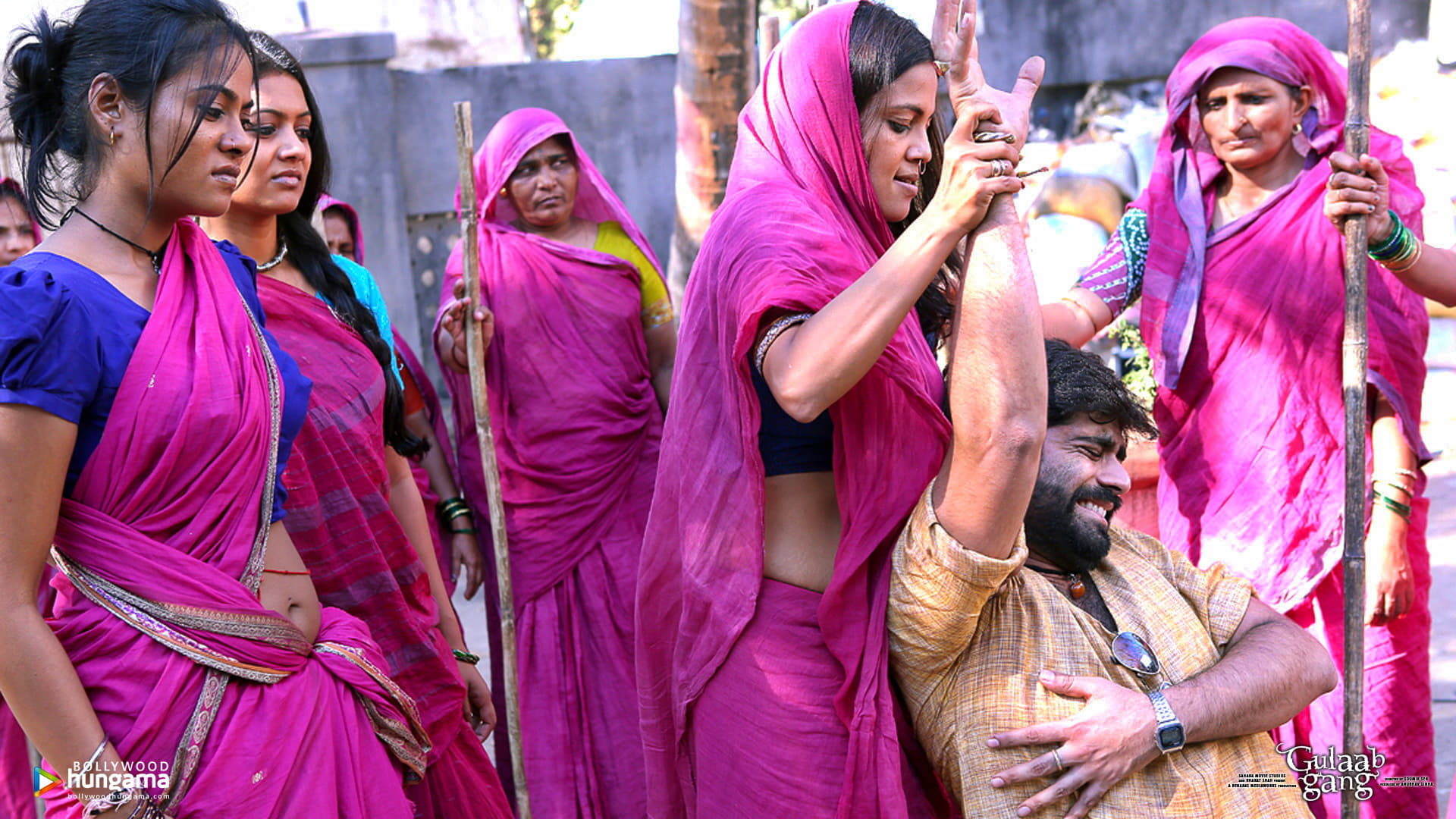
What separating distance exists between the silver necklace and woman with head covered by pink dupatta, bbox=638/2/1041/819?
125 cm

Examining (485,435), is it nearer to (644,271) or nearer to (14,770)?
(644,271)

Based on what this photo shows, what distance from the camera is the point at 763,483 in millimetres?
2045

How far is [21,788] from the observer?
355 cm

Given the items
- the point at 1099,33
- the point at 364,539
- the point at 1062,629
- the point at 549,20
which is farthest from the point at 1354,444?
the point at 549,20

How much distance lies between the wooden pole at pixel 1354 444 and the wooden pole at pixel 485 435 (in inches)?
84.9

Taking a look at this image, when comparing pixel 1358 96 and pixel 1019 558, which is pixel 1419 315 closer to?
pixel 1358 96

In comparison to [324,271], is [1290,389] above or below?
below

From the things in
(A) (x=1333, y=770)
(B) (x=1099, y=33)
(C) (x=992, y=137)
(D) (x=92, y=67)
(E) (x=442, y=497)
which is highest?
(B) (x=1099, y=33)

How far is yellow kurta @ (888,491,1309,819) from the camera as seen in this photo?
1.93 m

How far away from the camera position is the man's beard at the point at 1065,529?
2.32 metres

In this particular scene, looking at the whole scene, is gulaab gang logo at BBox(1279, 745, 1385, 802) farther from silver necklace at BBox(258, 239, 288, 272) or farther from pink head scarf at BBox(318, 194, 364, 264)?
pink head scarf at BBox(318, 194, 364, 264)

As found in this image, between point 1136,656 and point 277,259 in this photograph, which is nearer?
point 1136,656

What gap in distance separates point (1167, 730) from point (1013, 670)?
0.27 metres

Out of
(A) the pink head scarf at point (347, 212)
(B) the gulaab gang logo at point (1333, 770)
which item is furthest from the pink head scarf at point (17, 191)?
(B) the gulaab gang logo at point (1333, 770)
